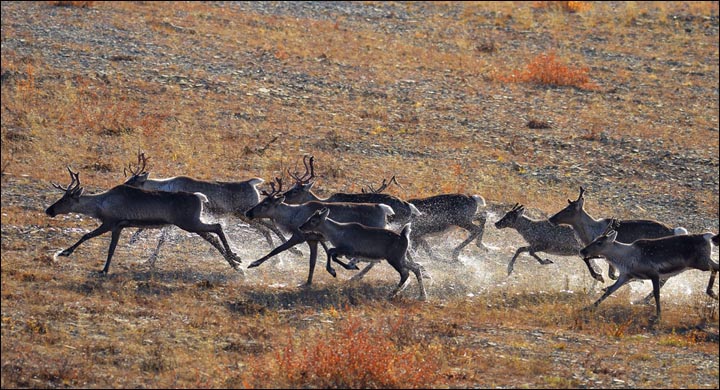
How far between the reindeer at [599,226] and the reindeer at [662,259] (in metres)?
1.49

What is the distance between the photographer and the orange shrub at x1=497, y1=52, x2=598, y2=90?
30.3m

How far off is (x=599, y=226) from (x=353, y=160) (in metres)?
6.53

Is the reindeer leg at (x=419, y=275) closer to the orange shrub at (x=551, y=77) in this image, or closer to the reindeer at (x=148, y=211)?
the reindeer at (x=148, y=211)

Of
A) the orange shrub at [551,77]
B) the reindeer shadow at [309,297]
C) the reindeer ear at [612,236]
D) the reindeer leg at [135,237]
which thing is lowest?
the reindeer leg at [135,237]

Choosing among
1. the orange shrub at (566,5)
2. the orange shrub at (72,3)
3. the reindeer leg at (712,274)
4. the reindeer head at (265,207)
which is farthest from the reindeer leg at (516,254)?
the orange shrub at (566,5)

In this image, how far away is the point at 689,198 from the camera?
22828mm

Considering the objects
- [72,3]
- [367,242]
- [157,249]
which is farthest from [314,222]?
[72,3]

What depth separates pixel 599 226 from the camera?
1752cm

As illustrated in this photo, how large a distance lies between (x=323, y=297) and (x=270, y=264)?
7.12 feet

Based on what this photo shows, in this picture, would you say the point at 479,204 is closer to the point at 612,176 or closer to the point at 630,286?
the point at 630,286

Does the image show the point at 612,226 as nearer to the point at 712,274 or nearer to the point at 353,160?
the point at 712,274

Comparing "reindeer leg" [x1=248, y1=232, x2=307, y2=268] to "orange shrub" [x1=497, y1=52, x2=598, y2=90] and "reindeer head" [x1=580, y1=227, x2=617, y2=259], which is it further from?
"orange shrub" [x1=497, y1=52, x2=598, y2=90]

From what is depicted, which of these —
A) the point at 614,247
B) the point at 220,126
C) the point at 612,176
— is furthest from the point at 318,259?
the point at 612,176

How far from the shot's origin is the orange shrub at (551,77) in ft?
99.4
